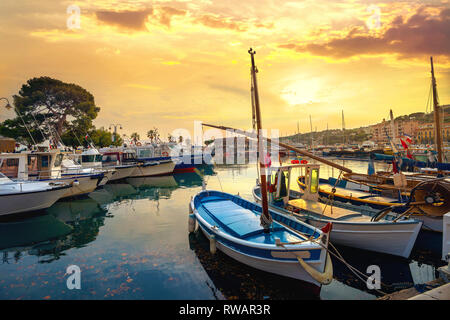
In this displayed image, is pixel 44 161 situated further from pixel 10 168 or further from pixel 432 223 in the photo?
pixel 432 223

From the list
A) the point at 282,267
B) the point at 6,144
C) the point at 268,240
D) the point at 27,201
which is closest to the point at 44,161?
the point at 27,201

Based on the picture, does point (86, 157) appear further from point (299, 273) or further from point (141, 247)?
point (299, 273)

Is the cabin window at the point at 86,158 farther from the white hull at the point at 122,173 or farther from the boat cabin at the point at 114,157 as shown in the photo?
the boat cabin at the point at 114,157

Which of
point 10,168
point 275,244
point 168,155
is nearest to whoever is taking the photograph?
point 275,244

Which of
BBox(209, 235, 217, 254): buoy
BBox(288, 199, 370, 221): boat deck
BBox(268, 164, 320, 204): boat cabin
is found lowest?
BBox(209, 235, 217, 254): buoy

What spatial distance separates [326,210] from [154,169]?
110ft

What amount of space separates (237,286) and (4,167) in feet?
73.2

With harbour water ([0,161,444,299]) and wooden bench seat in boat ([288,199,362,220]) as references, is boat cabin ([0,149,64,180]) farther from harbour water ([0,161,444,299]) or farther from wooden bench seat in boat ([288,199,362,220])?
wooden bench seat in boat ([288,199,362,220])

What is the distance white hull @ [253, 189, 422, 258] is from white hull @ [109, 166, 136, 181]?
32863 mm

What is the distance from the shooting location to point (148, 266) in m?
9.55

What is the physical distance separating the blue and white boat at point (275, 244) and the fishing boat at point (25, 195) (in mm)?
13391

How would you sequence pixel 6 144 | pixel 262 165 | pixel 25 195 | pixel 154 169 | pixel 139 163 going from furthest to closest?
pixel 6 144 → pixel 154 169 → pixel 139 163 → pixel 25 195 → pixel 262 165

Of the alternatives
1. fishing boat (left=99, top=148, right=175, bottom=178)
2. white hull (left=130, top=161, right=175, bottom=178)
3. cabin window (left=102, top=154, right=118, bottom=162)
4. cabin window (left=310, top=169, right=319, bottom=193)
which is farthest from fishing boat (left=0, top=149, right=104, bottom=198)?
cabin window (left=310, top=169, right=319, bottom=193)

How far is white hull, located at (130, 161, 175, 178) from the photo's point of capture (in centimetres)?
3902
